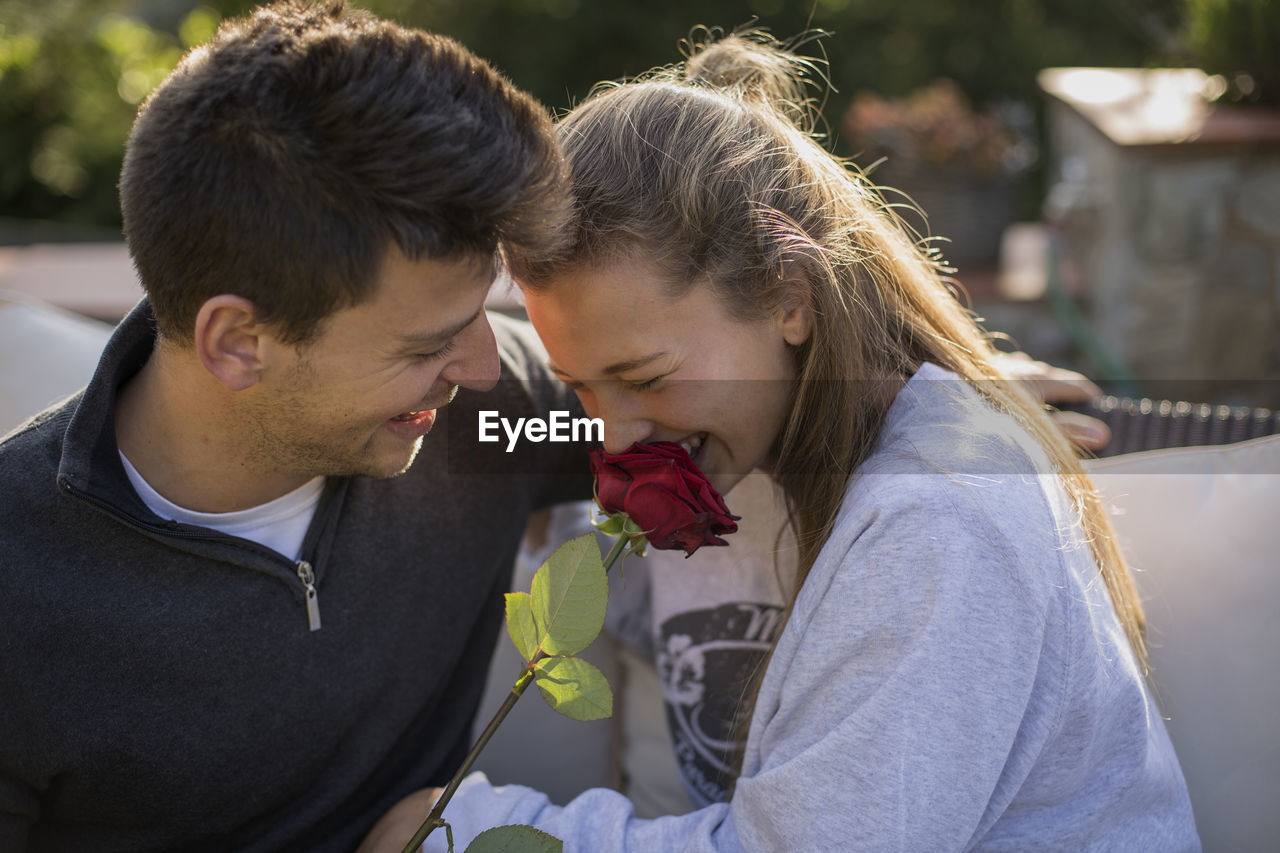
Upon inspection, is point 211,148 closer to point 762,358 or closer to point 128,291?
point 762,358

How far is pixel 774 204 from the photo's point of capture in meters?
1.34

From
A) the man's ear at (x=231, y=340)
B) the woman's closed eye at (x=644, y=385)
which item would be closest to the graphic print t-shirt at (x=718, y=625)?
the woman's closed eye at (x=644, y=385)

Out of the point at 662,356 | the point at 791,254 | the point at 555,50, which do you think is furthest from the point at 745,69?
the point at 555,50

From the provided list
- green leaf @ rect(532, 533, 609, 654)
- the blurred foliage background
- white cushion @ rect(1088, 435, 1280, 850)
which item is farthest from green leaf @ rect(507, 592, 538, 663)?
the blurred foliage background

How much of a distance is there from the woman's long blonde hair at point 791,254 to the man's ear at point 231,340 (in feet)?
1.08

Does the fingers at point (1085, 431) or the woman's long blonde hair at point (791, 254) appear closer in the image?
the woman's long blonde hair at point (791, 254)

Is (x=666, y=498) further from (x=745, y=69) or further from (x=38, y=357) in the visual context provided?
(x=38, y=357)

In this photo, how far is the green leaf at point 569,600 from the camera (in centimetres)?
103

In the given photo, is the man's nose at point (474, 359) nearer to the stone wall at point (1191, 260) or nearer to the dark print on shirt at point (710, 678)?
the dark print on shirt at point (710, 678)

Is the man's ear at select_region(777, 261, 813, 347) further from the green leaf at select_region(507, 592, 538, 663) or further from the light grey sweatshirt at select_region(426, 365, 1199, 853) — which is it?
the green leaf at select_region(507, 592, 538, 663)

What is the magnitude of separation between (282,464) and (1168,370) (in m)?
2.84

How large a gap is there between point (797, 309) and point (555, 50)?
5896 mm

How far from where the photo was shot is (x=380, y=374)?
4.24ft

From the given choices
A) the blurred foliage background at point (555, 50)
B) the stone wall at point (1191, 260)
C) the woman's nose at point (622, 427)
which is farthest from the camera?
the blurred foliage background at point (555, 50)
